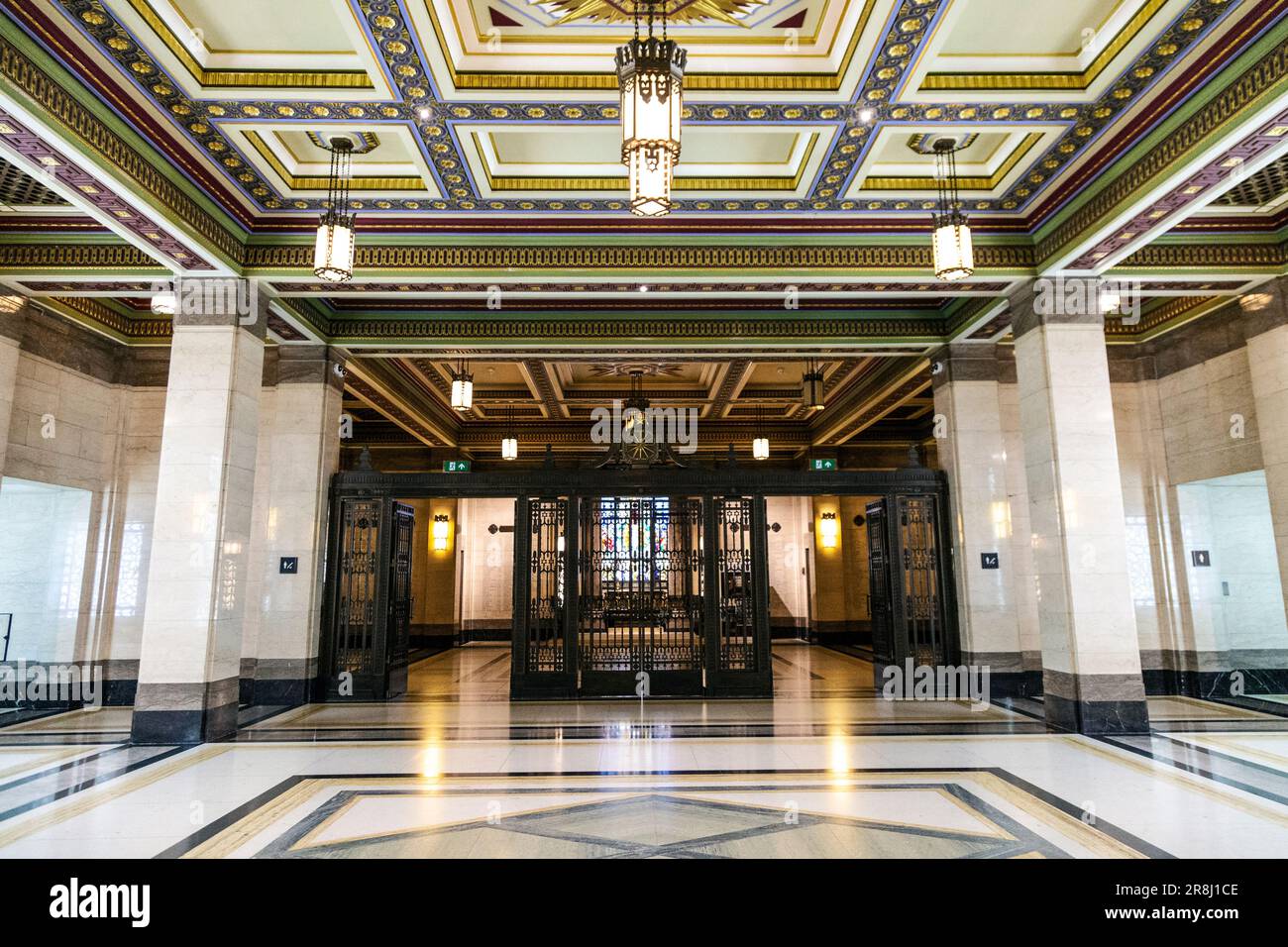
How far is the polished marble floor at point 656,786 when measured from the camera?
3.72 m

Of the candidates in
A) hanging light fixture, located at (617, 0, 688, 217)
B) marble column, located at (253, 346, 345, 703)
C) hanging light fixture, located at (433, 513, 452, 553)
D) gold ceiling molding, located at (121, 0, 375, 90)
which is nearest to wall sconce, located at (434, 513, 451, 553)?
hanging light fixture, located at (433, 513, 452, 553)

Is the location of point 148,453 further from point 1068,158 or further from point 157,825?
point 1068,158

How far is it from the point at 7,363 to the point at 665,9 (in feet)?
23.9

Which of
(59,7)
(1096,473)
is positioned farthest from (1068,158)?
(59,7)

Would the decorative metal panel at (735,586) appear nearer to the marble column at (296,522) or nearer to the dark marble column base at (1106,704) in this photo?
the dark marble column base at (1106,704)

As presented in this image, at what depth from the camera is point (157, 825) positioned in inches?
160

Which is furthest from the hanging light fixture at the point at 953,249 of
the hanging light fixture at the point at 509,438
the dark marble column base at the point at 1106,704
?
the hanging light fixture at the point at 509,438

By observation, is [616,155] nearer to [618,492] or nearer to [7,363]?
[618,492]

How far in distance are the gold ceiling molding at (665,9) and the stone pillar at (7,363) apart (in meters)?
6.41

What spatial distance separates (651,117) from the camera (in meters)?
3.42

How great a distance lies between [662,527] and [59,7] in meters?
7.13

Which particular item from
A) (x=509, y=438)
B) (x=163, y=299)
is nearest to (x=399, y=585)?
(x=509, y=438)

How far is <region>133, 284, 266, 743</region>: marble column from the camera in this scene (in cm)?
629

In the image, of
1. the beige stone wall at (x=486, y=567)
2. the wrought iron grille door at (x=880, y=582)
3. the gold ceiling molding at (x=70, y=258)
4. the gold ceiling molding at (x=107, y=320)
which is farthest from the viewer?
the beige stone wall at (x=486, y=567)
